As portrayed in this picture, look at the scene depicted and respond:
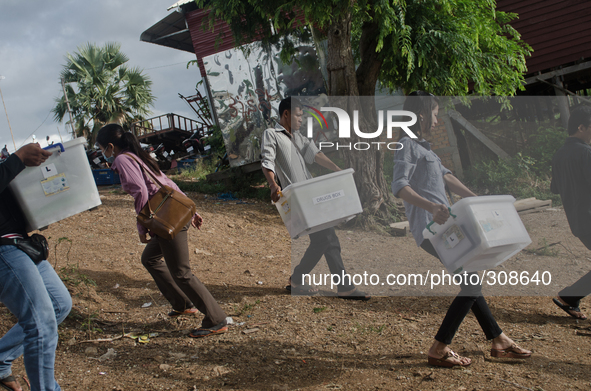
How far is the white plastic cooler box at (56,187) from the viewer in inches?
96.0

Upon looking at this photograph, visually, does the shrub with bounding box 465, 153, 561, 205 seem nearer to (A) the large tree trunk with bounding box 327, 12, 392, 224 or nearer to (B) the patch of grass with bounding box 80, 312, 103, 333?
(A) the large tree trunk with bounding box 327, 12, 392, 224

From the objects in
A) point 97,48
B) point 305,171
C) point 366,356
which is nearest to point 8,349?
point 366,356

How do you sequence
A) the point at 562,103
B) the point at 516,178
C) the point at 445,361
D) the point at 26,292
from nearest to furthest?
1. the point at 26,292
2. the point at 445,361
3. the point at 516,178
4. the point at 562,103

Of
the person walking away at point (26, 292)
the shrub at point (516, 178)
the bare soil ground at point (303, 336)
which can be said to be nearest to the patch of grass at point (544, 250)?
the bare soil ground at point (303, 336)

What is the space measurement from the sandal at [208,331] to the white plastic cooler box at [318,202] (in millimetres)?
953

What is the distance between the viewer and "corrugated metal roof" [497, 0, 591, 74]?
975 cm

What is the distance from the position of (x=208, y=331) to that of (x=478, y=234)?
7.11ft

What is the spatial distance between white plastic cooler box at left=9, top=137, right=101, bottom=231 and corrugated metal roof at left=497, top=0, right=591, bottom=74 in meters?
10.7

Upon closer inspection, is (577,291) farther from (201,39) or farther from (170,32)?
(170,32)

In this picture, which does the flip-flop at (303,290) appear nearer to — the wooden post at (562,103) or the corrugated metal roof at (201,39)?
the wooden post at (562,103)

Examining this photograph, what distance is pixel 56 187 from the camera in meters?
2.64

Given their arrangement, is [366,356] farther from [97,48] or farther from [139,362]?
[97,48]

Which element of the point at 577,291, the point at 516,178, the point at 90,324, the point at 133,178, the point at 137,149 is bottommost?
the point at 577,291

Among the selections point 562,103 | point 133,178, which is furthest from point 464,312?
point 562,103
